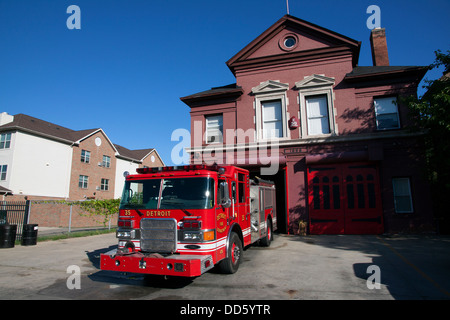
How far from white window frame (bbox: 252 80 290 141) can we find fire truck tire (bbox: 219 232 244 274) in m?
9.09

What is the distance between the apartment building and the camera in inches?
1057

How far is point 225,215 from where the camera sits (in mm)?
6387

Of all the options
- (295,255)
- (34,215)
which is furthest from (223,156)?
(34,215)

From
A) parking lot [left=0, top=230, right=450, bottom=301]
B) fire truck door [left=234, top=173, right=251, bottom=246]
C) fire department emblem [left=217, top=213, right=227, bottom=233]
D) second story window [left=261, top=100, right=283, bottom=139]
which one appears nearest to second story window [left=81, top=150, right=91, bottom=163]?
parking lot [left=0, top=230, right=450, bottom=301]

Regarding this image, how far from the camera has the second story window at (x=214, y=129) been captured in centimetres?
1645

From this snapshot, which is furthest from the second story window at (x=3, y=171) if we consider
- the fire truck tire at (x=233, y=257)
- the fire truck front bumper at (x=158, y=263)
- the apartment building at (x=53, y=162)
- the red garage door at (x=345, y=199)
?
the fire truck tire at (x=233, y=257)

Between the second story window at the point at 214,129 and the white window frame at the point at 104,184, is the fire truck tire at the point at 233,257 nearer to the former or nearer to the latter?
the second story window at the point at 214,129

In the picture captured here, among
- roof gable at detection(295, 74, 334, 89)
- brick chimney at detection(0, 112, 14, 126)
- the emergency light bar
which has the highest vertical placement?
brick chimney at detection(0, 112, 14, 126)

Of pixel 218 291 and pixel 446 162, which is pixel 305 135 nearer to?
pixel 446 162

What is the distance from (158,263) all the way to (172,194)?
1523 mm

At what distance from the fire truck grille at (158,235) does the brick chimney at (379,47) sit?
57.4 feet

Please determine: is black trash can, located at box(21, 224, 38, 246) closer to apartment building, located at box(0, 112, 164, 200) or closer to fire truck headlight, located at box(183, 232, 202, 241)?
fire truck headlight, located at box(183, 232, 202, 241)

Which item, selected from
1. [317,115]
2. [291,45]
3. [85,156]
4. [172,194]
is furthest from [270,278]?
[85,156]
